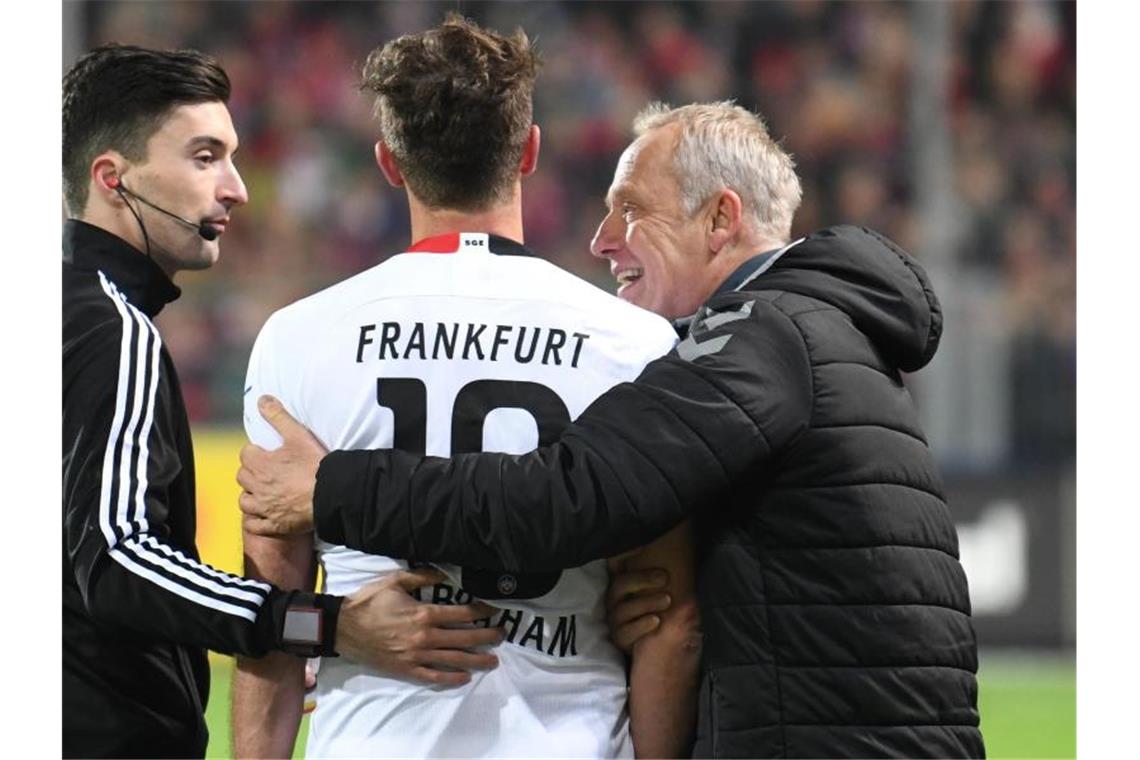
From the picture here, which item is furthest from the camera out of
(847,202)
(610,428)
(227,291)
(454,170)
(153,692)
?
(847,202)

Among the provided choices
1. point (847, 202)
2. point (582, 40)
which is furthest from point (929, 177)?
point (582, 40)

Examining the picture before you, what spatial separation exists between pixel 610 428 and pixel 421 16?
11.6 m

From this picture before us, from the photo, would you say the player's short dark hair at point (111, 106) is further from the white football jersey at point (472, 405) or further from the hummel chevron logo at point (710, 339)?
the hummel chevron logo at point (710, 339)

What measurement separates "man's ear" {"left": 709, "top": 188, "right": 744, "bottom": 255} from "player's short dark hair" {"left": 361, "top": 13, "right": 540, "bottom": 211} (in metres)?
0.55

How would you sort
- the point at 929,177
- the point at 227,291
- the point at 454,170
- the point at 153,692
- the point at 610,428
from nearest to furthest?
the point at 610,428, the point at 454,170, the point at 153,692, the point at 227,291, the point at 929,177

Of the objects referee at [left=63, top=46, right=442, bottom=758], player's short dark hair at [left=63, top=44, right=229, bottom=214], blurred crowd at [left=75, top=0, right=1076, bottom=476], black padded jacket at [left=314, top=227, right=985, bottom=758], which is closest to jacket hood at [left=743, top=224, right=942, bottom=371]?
black padded jacket at [left=314, top=227, right=985, bottom=758]

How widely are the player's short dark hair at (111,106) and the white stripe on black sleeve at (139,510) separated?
1.73 feet

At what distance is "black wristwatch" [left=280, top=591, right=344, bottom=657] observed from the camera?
273 cm

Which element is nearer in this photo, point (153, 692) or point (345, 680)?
point (345, 680)

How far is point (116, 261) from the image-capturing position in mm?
3264

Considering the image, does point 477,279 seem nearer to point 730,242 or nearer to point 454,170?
point 454,170

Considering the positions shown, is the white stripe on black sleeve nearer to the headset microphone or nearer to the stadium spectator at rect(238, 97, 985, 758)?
the stadium spectator at rect(238, 97, 985, 758)

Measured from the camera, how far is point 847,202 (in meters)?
12.6

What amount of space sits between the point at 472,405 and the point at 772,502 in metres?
0.55
